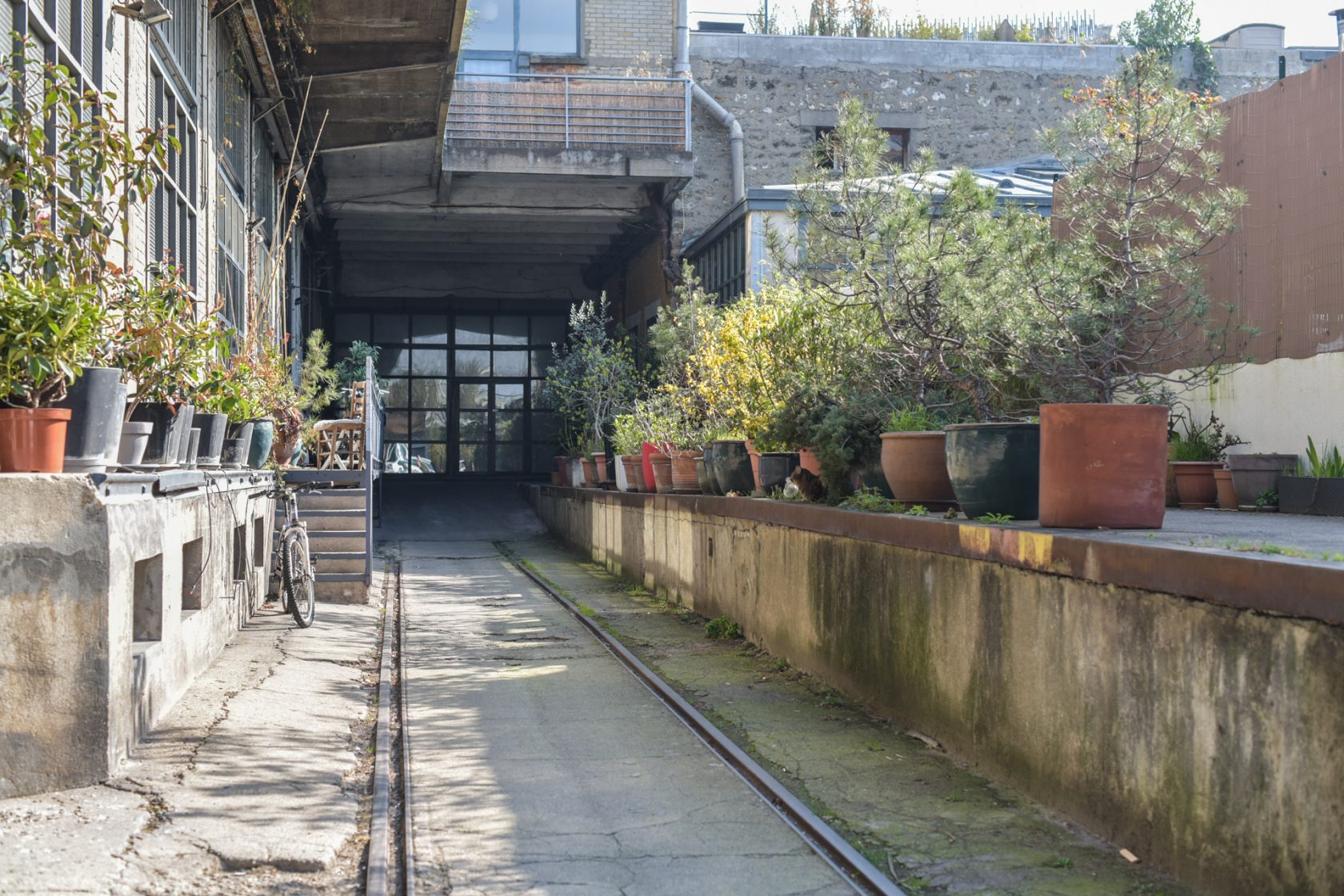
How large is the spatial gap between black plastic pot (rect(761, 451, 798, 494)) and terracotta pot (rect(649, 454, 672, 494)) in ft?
13.4

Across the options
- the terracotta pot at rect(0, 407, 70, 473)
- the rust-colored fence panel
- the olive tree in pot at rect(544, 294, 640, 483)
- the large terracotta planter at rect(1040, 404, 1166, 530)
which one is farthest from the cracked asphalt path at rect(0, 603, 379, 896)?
the olive tree in pot at rect(544, 294, 640, 483)

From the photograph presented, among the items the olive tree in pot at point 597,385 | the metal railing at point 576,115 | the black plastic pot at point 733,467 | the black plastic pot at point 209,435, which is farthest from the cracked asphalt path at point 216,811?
the metal railing at point 576,115

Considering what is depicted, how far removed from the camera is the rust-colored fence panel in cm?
1011

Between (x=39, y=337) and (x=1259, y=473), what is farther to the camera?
(x=1259, y=473)

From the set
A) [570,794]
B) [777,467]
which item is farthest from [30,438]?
[777,467]

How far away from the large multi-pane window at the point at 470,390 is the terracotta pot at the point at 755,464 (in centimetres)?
2362

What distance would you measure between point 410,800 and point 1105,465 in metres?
3.09

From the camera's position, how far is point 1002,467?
6.40 meters

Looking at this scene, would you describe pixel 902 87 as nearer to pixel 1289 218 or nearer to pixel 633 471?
pixel 633 471

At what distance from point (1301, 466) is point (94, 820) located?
844 centimetres

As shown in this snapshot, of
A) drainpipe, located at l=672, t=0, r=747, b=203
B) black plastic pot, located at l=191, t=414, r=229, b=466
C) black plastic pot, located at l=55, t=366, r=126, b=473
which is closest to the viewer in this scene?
black plastic pot, located at l=55, t=366, r=126, b=473

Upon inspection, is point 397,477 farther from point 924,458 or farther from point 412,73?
point 924,458

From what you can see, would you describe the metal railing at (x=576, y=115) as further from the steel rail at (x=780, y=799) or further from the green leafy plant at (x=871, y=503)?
the green leafy plant at (x=871, y=503)

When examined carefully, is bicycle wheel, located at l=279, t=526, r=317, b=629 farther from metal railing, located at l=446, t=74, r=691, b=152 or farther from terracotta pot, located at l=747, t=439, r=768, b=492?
metal railing, located at l=446, t=74, r=691, b=152
